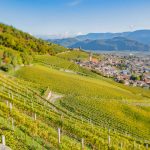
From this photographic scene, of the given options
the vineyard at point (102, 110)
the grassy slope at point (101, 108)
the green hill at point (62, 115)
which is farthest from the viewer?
the grassy slope at point (101, 108)

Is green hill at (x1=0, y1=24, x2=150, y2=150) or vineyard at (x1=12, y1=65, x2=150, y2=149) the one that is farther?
vineyard at (x1=12, y1=65, x2=150, y2=149)

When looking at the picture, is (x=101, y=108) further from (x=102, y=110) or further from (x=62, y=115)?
A: (x=62, y=115)

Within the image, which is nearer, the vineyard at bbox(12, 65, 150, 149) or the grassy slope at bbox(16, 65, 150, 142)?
the vineyard at bbox(12, 65, 150, 149)

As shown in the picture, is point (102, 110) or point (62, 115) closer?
point (62, 115)

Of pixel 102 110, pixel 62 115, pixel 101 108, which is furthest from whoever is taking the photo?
pixel 101 108

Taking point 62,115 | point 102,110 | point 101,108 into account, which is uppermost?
point 62,115

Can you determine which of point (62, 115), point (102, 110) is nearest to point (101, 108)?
point (102, 110)

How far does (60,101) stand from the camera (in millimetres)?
82500

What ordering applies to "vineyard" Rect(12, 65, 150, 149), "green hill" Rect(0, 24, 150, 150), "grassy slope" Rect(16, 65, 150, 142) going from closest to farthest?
"green hill" Rect(0, 24, 150, 150)
"vineyard" Rect(12, 65, 150, 149)
"grassy slope" Rect(16, 65, 150, 142)

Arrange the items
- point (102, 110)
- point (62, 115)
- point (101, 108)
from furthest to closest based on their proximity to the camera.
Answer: point (101, 108) → point (102, 110) → point (62, 115)

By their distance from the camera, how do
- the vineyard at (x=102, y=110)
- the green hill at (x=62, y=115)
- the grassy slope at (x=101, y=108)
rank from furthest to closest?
the grassy slope at (x=101, y=108)
the vineyard at (x=102, y=110)
the green hill at (x=62, y=115)

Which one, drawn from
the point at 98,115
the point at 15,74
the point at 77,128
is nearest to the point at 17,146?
the point at 77,128

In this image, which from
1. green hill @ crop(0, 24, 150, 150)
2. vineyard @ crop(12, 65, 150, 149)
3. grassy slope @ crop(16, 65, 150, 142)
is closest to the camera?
green hill @ crop(0, 24, 150, 150)

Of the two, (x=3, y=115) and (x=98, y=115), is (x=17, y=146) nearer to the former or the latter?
(x=3, y=115)
